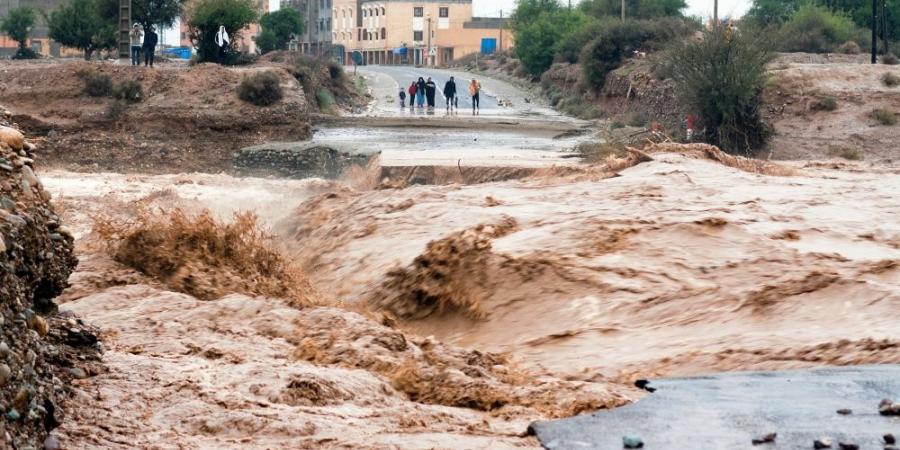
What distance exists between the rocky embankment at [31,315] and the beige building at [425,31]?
114 meters

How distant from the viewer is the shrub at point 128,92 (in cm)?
4128

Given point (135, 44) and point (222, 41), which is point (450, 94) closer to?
point (222, 41)

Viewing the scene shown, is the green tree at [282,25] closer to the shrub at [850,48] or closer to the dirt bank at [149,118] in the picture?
the shrub at [850,48]

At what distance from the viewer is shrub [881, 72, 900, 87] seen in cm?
3966

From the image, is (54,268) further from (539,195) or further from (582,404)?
(539,195)

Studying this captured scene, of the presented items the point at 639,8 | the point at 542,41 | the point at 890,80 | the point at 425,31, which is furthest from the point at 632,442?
the point at 425,31

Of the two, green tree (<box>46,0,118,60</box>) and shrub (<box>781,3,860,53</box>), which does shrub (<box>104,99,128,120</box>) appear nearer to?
green tree (<box>46,0,118,60</box>)

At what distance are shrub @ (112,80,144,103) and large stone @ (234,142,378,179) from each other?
6.85 meters

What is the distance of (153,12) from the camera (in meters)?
56.0

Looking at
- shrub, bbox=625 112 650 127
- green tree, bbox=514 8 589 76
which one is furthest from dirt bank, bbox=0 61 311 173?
green tree, bbox=514 8 589 76

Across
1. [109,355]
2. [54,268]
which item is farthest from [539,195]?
[54,268]

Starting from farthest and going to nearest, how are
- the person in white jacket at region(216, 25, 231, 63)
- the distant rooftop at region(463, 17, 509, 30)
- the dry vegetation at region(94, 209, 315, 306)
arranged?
1. the distant rooftop at region(463, 17, 509, 30)
2. the person in white jacket at region(216, 25, 231, 63)
3. the dry vegetation at region(94, 209, 315, 306)

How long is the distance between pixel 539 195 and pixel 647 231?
3.77m

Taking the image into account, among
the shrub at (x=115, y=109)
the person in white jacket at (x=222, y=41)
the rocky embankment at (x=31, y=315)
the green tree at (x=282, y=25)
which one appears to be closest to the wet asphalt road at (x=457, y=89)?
the green tree at (x=282, y=25)
